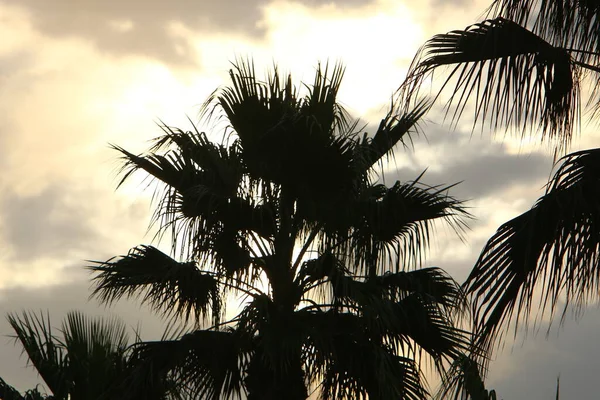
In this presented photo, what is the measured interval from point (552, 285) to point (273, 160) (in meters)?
4.67

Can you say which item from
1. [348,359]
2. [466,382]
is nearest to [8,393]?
[348,359]

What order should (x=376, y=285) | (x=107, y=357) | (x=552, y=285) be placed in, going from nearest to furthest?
1. (x=552, y=285)
2. (x=376, y=285)
3. (x=107, y=357)

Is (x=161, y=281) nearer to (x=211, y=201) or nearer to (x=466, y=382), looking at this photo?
(x=211, y=201)

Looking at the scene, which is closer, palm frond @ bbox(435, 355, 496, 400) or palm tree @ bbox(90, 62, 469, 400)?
palm frond @ bbox(435, 355, 496, 400)

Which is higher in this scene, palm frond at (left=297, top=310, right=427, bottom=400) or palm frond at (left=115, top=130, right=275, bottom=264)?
palm frond at (left=115, top=130, right=275, bottom=264)

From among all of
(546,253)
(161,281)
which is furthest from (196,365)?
(546,253)

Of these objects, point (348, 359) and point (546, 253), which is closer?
point (546, 253)

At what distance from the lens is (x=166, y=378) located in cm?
711

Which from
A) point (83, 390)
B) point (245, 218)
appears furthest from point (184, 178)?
point (83, 390)

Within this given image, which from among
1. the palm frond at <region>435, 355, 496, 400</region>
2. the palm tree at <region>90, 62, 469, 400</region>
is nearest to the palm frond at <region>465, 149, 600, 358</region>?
the palm frond at <region>435, 355, 496, 400</region>

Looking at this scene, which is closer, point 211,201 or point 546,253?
point 546,253

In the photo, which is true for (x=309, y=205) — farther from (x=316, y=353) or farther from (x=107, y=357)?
(x=107, y=357)

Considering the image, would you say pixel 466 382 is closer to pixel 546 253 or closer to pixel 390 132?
pixel 546 253

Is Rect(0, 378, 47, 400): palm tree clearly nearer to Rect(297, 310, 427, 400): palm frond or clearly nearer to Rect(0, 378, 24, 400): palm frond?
Rect(0, 378, 24, 400): palm frond
